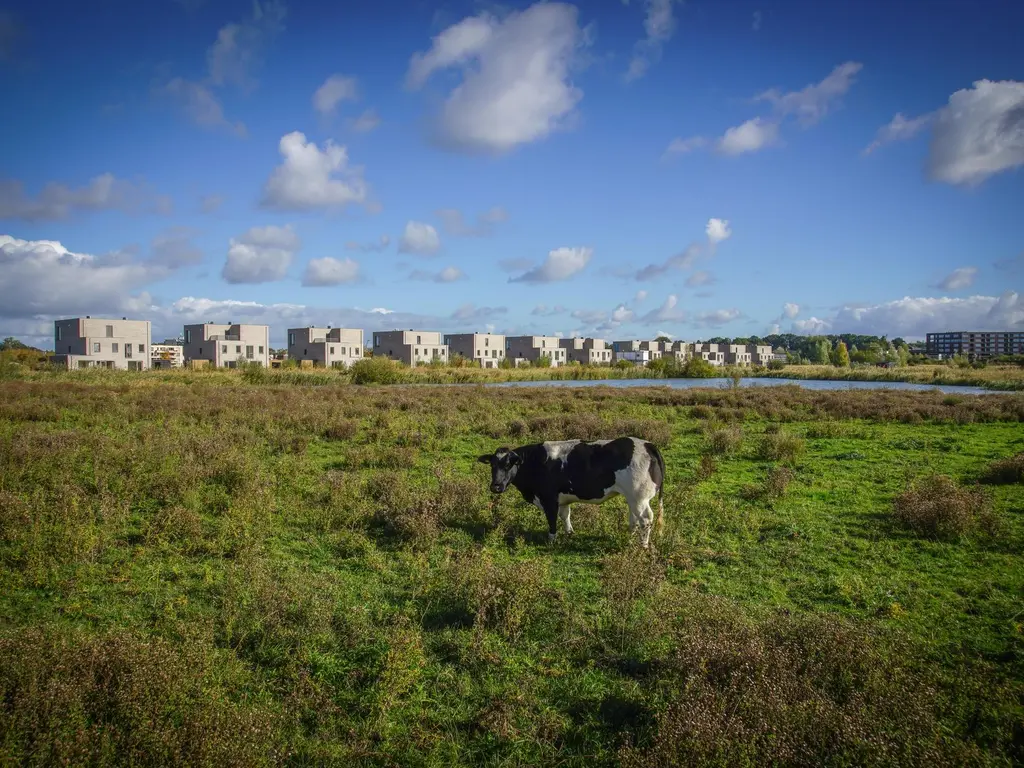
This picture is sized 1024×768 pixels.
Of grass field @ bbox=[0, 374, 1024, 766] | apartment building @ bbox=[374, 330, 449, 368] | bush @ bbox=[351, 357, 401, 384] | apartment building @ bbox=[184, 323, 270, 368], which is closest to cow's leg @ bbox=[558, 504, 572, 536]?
grass field @ bbox=[0, 374, 1024, 766]

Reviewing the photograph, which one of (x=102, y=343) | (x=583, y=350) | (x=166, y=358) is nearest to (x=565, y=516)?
(x=102, y=343)

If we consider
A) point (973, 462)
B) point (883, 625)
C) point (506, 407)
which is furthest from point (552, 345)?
point (883, 625)

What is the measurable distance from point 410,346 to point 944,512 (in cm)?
11169

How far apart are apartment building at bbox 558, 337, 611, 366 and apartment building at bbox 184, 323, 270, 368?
7439cm

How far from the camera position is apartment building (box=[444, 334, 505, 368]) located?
425ft

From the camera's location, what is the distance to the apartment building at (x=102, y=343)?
7862 centimetres

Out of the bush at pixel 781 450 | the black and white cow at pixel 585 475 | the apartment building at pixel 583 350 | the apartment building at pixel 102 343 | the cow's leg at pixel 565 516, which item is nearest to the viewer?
the black and white cow at pixel 585 475

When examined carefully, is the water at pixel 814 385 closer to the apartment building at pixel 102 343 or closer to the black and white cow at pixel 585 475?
Answer: the black and white cow at pixel 585 475

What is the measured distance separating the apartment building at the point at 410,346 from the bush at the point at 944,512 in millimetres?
105839

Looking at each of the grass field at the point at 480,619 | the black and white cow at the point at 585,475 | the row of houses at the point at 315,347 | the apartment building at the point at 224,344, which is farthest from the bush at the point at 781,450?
the apartment building at the point at 224,344

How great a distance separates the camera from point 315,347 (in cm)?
10675

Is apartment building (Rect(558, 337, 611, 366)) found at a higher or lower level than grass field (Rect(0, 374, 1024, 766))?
higher

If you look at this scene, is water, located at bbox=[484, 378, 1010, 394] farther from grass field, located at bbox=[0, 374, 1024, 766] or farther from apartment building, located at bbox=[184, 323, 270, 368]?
apartment building, located at bbox=[184, 323, 270, 368]

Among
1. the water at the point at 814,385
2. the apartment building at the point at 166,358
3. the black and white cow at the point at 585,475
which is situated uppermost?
the apartment building at the point at 166,358
